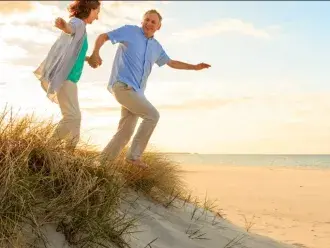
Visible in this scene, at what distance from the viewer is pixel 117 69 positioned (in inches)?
203

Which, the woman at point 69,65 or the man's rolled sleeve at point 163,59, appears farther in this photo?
the man's rolled sleeve at point 163,59

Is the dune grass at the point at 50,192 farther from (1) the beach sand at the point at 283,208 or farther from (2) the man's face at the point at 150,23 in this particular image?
(1) the beach sand at the point at 283,208

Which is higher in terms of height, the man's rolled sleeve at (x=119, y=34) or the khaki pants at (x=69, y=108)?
the man's rolled sleeve at (x=119, y=34)

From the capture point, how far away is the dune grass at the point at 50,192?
3.01 metres

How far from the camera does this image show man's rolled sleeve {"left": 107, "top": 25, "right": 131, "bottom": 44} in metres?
5.17

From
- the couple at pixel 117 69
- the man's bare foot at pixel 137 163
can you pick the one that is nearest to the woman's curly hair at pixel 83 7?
the couple at pixel 117 69

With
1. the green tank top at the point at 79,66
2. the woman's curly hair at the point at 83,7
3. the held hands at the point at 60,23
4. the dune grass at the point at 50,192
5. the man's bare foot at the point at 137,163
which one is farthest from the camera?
the man's bare foot at the point at 137,163

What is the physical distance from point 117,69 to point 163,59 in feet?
2.46

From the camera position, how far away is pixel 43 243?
10.0ft

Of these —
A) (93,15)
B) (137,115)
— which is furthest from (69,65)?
(137,115)

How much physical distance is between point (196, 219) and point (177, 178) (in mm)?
1450

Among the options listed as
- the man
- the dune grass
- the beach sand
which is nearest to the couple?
the man

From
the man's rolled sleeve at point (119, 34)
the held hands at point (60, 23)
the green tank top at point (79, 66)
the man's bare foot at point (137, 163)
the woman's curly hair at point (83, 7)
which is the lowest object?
the man's bare foot at point (137, 163)

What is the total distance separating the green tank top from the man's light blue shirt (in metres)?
0.42
